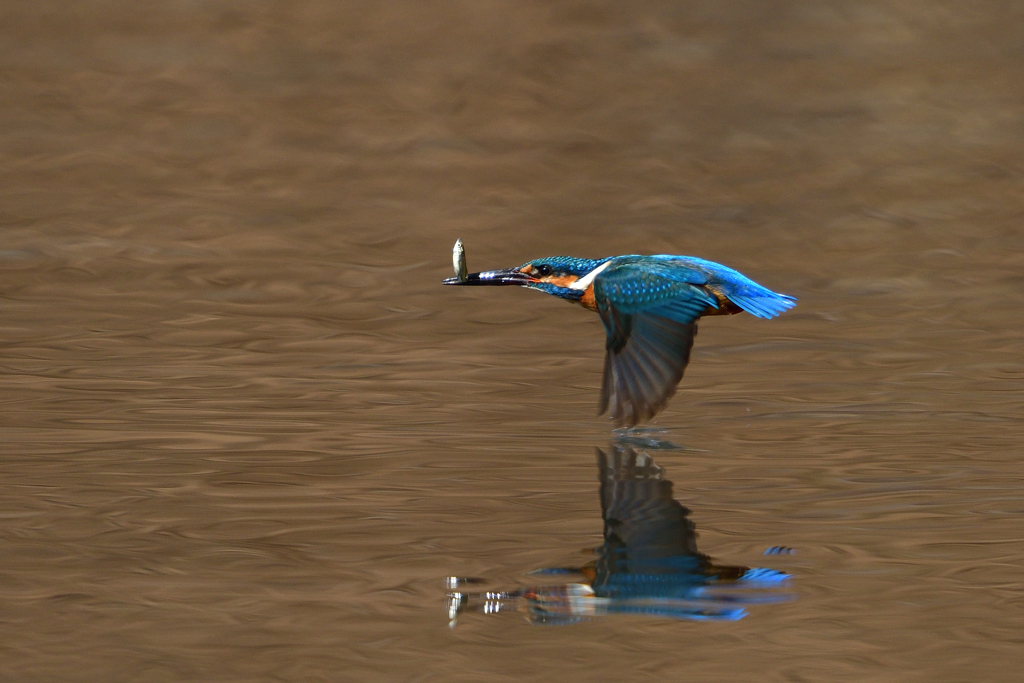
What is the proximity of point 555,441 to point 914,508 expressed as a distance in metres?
1.48

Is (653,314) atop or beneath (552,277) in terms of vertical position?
beneath

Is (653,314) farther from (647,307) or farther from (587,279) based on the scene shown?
(587,279)

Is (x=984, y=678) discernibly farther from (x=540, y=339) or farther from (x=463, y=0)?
(x=463, y=0)

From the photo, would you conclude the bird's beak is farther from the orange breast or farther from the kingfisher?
the orange breast

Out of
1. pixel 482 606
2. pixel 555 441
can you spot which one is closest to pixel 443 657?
pixel 482 606

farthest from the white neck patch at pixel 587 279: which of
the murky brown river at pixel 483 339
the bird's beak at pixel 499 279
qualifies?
the murky brown river at pixel 483 339

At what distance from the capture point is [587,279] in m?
5.66

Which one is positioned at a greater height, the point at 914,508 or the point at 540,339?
the point at 540,339

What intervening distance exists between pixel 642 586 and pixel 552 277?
82.5 inches

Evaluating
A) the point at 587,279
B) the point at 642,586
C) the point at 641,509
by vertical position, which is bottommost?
the point at 642,586

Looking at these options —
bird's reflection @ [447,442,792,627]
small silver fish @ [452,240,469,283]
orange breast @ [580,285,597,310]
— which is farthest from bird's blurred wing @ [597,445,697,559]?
small silver fish @ [452,240,469,283]

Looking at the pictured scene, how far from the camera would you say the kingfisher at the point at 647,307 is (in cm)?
513

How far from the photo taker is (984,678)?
11.2 feet

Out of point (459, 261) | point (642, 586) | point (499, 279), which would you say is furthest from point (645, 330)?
point (642, 586)
